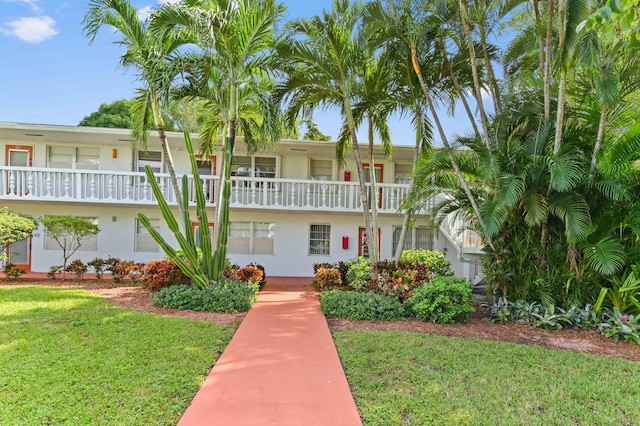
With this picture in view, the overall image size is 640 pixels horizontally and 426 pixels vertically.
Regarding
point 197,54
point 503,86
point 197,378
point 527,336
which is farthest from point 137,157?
point 527,336

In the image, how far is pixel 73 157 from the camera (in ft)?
41.7

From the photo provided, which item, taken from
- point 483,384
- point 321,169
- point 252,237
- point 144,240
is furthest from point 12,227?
point 483,384

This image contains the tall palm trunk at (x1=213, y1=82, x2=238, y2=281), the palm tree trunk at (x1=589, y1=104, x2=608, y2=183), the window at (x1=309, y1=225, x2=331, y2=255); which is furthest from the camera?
the window at (x1=309, y1=225, x2=331, y2=255)

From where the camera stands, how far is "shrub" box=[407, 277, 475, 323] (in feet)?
20.9

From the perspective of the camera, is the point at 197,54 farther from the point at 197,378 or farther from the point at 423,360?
the point at 423,360

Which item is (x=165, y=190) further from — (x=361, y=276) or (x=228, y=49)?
(x=361, y=276)

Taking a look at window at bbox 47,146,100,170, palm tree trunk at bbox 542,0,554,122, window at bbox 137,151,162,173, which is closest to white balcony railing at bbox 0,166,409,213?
window at bbox 137,151,162,173

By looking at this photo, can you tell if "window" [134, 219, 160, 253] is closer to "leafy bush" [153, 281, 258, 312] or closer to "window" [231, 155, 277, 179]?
"window" [231, 155, 277, 179]

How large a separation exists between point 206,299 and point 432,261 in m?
5.73

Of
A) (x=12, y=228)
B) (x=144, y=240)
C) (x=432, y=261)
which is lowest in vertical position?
(x=432, y=261)

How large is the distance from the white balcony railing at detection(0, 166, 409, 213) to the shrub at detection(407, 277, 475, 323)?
5.54m

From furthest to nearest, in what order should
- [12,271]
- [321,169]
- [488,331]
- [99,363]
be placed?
1. [321,169]
2. [12,271]
3. [488,331]
4. [99,363]

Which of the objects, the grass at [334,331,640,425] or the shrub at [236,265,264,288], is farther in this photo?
the shrub at [236,265,264,288]

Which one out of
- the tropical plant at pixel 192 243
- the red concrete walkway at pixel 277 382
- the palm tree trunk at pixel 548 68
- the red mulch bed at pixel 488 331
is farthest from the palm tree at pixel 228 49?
the palm tree trunk at pixel 548 68
